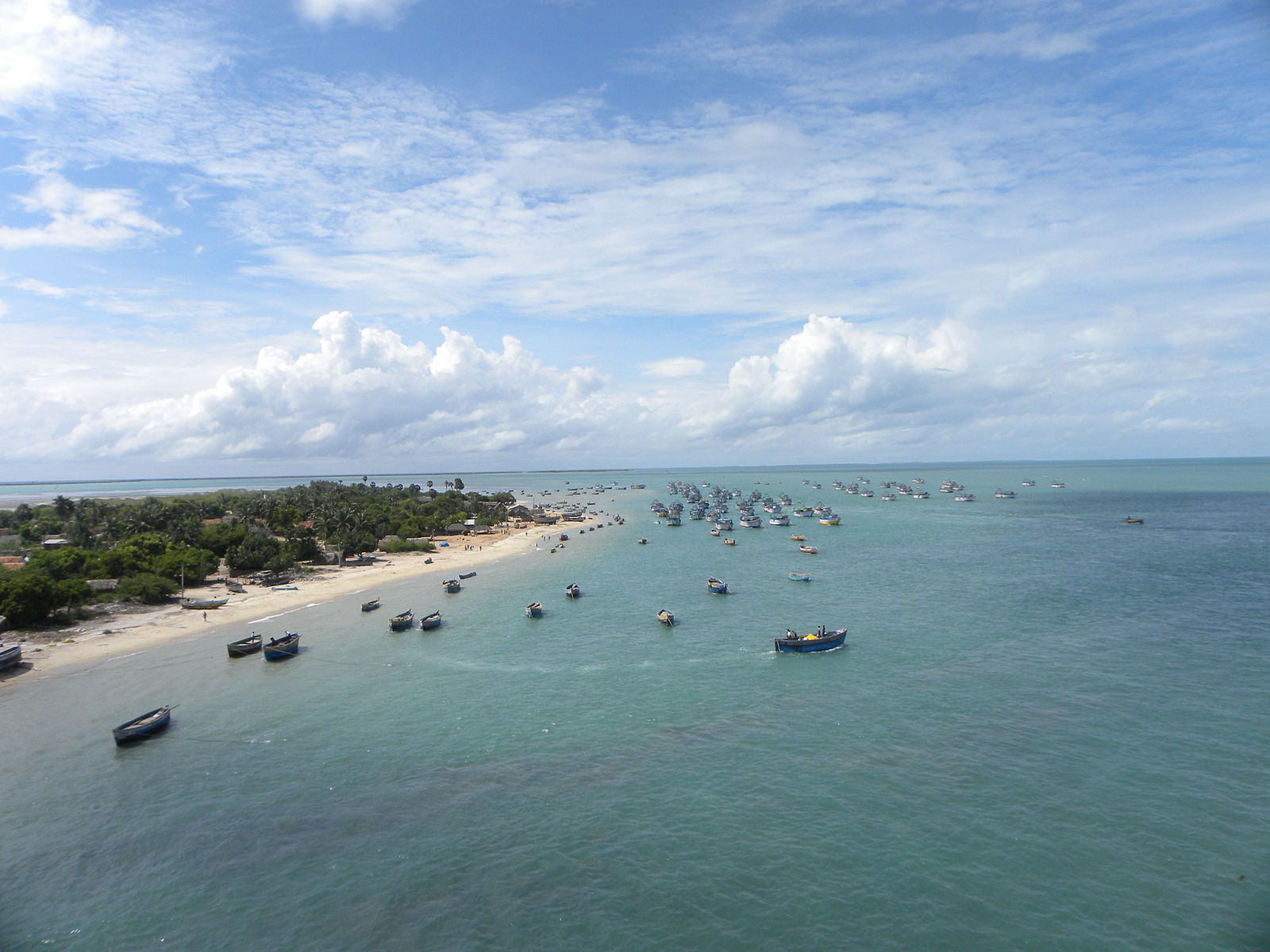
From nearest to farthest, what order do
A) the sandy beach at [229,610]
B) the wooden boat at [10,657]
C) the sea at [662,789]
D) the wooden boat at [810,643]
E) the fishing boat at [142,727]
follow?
the sea at [662,789] → the fishing boat at [142,727] → the wooden boat at [10,657] → the wooden boat at [810,643] → the sandy beach at [229,610]

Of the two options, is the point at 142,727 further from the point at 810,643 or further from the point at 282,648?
the point at 810,643

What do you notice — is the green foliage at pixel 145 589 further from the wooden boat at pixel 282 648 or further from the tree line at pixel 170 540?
the wooden boat at pixel 282 648

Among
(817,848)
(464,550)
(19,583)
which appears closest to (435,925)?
(817,848)

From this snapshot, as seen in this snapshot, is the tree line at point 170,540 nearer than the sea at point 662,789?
No

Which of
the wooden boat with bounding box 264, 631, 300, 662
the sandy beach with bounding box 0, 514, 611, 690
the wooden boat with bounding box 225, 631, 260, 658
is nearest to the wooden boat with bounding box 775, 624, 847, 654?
the wooden boat with bounding box 264, 631, 300, 662

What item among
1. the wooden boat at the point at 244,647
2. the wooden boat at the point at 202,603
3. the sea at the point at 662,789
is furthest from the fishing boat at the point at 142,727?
the wooden boat at the point at 202,603
